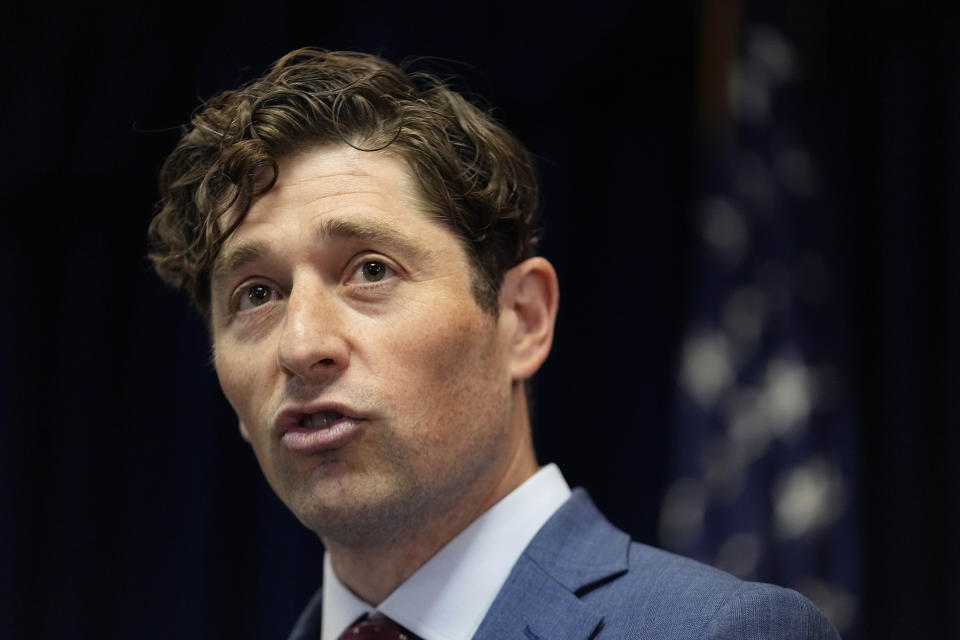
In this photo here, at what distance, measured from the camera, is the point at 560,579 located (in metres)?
1.48

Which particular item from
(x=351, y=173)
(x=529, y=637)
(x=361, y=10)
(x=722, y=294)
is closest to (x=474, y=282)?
(x=351, y=173)

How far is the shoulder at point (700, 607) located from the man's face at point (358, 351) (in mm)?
283

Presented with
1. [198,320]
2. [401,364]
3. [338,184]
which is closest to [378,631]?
[401,364]

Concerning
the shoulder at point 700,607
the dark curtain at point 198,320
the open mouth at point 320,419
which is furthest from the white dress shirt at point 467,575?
the dark curtain at point 198,320

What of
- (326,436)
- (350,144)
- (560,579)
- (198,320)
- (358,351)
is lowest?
(198,320)

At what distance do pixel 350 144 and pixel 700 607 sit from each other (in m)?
0.84

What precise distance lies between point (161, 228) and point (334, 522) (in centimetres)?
68

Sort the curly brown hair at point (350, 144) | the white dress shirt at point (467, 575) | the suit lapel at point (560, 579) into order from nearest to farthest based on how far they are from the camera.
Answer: the suit lapel at point (560, 579) → the white dress shirt at point (467, 575) → the curly brown hair at point (350, 144)

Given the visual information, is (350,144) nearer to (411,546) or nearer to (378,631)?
(411,546)

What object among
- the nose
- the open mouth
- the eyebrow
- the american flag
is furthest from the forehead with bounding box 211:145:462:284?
the american flag

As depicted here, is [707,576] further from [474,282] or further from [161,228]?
[161,228]

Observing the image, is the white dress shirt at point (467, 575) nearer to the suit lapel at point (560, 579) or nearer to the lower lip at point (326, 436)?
the suit lapel at point (560, 579)

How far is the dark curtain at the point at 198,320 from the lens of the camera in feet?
8.86

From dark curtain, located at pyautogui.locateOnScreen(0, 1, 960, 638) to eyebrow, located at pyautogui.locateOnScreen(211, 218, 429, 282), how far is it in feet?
4.05
